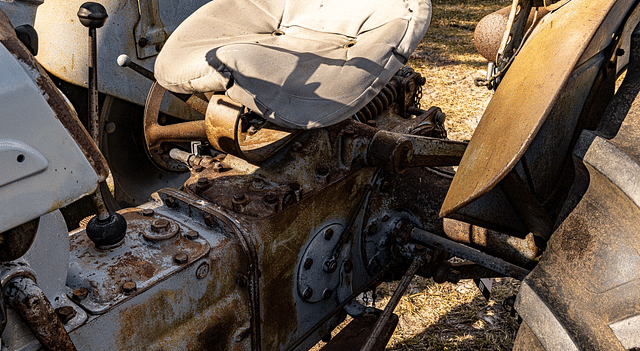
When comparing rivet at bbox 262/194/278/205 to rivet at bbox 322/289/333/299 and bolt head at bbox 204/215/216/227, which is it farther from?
rivet at bbox 322/289/333/299

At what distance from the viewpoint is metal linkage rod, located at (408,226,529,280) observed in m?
1.69

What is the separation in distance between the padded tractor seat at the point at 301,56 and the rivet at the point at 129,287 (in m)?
0.53

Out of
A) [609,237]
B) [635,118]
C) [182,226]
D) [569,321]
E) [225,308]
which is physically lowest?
[225,308]

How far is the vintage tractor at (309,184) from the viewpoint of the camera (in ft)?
3.34

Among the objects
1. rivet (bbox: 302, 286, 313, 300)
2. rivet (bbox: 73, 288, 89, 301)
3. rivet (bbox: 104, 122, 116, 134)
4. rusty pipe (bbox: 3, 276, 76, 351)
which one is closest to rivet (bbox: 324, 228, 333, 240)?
rivet (bbox: 302, 286, 313, 300)

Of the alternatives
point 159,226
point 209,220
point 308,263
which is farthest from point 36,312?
point 308,263

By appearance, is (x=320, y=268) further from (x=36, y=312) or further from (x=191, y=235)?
(x=36, y=312)

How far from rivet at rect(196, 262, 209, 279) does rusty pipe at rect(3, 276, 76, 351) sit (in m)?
0.37

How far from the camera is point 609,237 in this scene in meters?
1.09

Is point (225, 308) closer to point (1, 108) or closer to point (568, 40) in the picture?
point (1, 108)

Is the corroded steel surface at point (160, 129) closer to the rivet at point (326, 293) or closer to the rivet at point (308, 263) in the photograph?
the rivet at point (308, 263)

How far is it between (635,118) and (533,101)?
195 mm

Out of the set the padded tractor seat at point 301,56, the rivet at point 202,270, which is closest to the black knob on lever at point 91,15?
the padded tractor seat at point 301,56

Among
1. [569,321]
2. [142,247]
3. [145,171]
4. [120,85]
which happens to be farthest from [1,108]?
[145,171]
